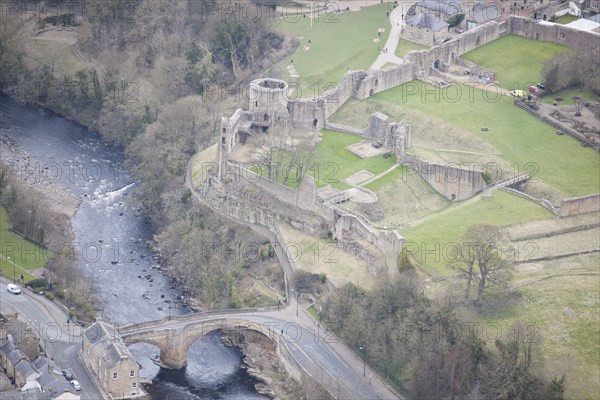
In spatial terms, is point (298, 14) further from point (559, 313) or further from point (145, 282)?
point (559, 313)

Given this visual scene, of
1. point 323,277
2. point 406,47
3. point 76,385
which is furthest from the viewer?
point 406,47

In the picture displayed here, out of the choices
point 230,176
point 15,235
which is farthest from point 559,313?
point 15,235

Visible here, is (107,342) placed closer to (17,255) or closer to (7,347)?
(7,347)

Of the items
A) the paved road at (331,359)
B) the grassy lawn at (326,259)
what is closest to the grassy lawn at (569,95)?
the grassy lawn at (326,259)

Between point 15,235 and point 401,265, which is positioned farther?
point 15,235

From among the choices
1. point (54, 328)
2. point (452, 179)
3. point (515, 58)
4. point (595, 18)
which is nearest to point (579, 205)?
point (452, 179)

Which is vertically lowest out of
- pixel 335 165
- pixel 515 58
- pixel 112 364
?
pixel 112 364
